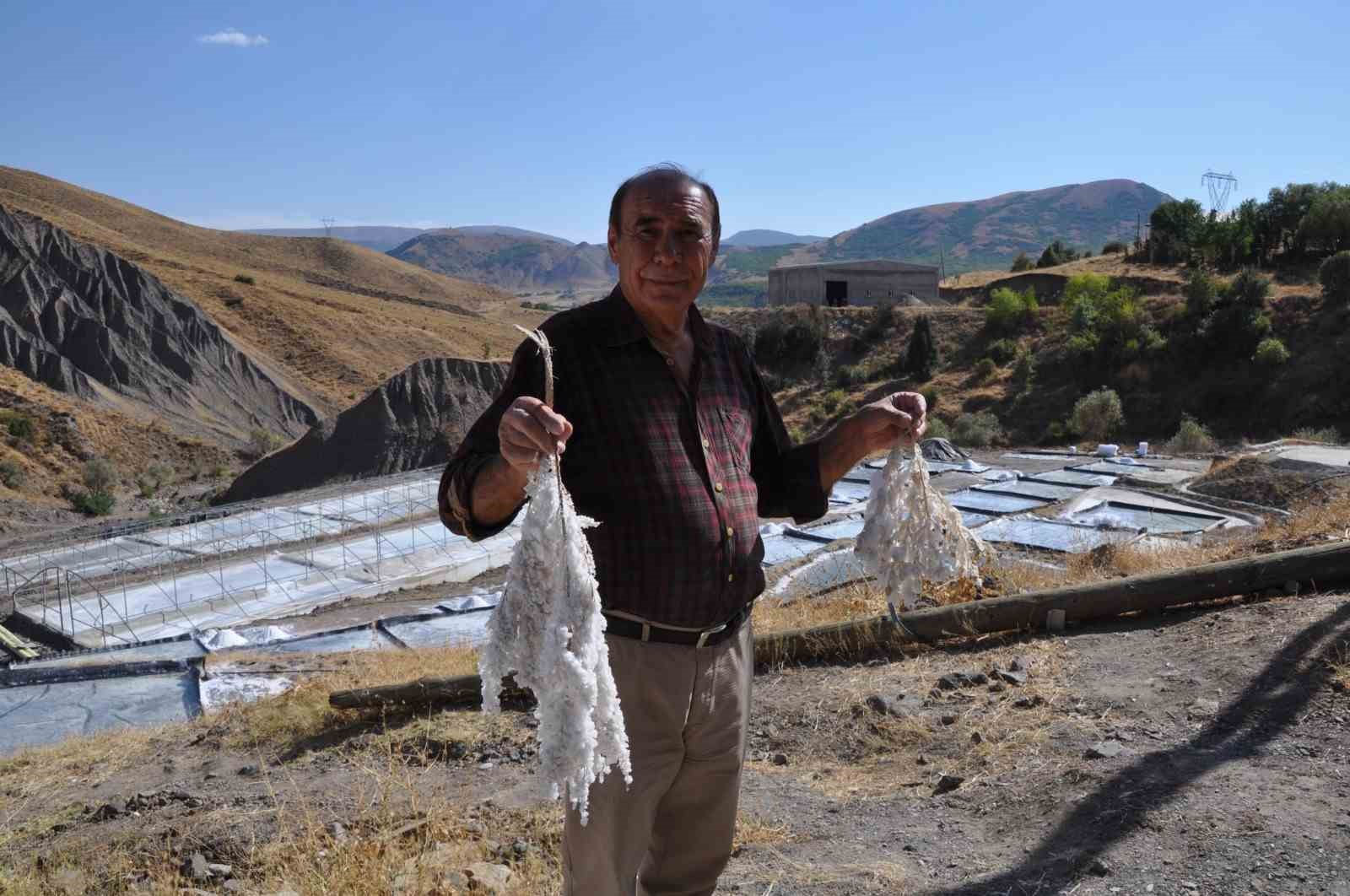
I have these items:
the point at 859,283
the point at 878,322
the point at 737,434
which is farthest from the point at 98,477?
the point at 859,283

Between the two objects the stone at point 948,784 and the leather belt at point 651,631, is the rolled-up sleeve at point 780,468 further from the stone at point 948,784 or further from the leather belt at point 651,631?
the stone at point 948,784

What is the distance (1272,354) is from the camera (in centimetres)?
2741

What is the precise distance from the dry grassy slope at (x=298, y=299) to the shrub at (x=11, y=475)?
46.0 ft

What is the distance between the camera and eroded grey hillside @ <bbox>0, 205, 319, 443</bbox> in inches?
1292

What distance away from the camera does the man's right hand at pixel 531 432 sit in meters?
1.49

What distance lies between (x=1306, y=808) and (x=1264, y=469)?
1134cm

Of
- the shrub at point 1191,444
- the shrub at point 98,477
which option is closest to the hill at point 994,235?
the shrub at point 1191,444

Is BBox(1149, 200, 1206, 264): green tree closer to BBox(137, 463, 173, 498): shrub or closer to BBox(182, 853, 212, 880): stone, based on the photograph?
BBox(137, 463, 173, 498): shrub

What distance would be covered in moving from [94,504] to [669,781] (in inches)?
1043

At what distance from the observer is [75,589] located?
43.0ft

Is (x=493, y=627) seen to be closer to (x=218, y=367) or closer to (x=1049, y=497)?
(x=1049, y=497)

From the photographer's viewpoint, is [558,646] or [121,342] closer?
[558,646]

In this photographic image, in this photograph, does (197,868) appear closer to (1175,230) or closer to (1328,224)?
(1328,224)

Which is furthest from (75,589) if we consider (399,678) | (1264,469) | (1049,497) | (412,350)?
(412,350)
